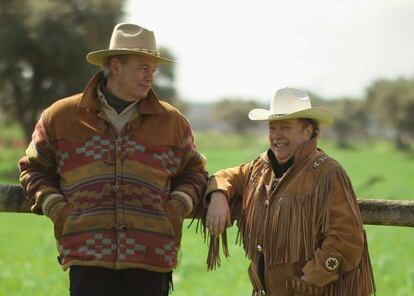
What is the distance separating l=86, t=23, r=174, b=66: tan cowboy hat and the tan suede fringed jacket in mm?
815

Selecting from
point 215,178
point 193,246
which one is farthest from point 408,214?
point 193,246

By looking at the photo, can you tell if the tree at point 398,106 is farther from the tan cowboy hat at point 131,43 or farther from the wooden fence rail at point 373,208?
the tan cowboy hat at point 131,43

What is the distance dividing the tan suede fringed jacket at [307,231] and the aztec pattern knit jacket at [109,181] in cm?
35

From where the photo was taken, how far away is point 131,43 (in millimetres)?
3262

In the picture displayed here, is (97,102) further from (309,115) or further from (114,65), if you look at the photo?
(309,115)

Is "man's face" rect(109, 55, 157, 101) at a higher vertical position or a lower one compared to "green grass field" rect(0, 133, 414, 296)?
higher

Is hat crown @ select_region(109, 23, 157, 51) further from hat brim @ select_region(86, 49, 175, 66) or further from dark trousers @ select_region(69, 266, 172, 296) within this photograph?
→ dark trousers @ select_region(69, 266, 172, 296)

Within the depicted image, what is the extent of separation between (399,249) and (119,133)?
9869mm

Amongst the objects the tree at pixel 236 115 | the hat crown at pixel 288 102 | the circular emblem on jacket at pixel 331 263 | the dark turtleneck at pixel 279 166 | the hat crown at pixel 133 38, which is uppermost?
the tree at pixel 236 115

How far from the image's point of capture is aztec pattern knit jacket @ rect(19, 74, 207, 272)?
314 cm

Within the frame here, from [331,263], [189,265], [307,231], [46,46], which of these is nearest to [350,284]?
[331,263]

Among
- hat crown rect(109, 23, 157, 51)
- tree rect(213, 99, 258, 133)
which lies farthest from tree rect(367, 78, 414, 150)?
hat crown rect(109, 23, 157, 51)

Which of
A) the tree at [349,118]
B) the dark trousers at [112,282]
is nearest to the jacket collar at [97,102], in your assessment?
the dark trousers at [112,282]

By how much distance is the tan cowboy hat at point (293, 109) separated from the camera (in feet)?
10.7
